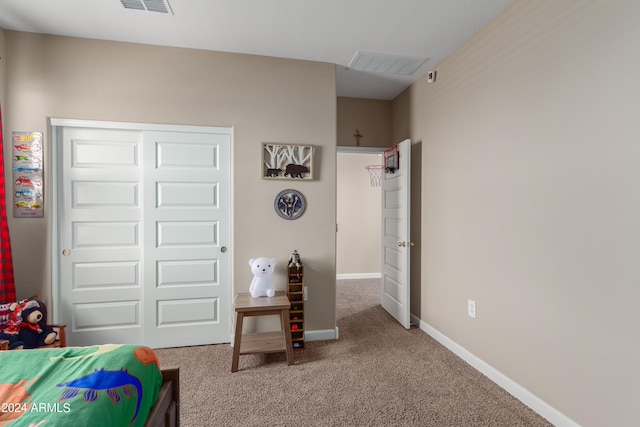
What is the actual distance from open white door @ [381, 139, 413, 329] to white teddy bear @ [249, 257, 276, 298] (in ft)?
4.73

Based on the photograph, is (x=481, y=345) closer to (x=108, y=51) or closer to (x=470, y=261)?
(x=470, y=261)

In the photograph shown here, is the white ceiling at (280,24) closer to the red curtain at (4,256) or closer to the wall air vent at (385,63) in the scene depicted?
the wall air vent at (385,63)

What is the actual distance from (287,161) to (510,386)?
2.44 m

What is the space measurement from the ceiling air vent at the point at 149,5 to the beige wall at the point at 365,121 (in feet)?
Answer: 7.04

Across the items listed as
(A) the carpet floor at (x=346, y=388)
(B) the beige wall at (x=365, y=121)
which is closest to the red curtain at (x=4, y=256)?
(A) the carpet floor at (x=346, y=388)

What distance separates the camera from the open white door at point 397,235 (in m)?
3.18

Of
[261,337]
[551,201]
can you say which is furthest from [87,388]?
[551,201]

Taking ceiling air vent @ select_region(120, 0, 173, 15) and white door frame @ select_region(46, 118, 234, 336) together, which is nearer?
ceiling air vent @ select_region(120, 0, 173, 15)

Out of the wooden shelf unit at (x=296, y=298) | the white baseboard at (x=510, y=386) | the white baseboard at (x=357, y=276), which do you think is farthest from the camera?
the white baseboard at (x=357, y=276)

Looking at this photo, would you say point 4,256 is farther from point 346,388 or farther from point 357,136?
point 357,136

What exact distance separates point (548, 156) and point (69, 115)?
3.55 meters

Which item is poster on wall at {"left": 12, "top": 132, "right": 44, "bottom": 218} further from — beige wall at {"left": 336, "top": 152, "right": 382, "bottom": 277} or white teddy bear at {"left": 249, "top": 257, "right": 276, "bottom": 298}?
beige wall at {"left": 336, "top": 152, "right": 382, "bottom": 277}

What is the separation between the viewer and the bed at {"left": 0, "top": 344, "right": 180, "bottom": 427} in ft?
3.08

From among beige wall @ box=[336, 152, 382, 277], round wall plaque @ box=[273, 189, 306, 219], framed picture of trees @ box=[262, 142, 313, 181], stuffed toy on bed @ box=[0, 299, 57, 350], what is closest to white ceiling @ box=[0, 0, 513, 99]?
framed picture of trees @ box=[262, 142, 313, 181]
